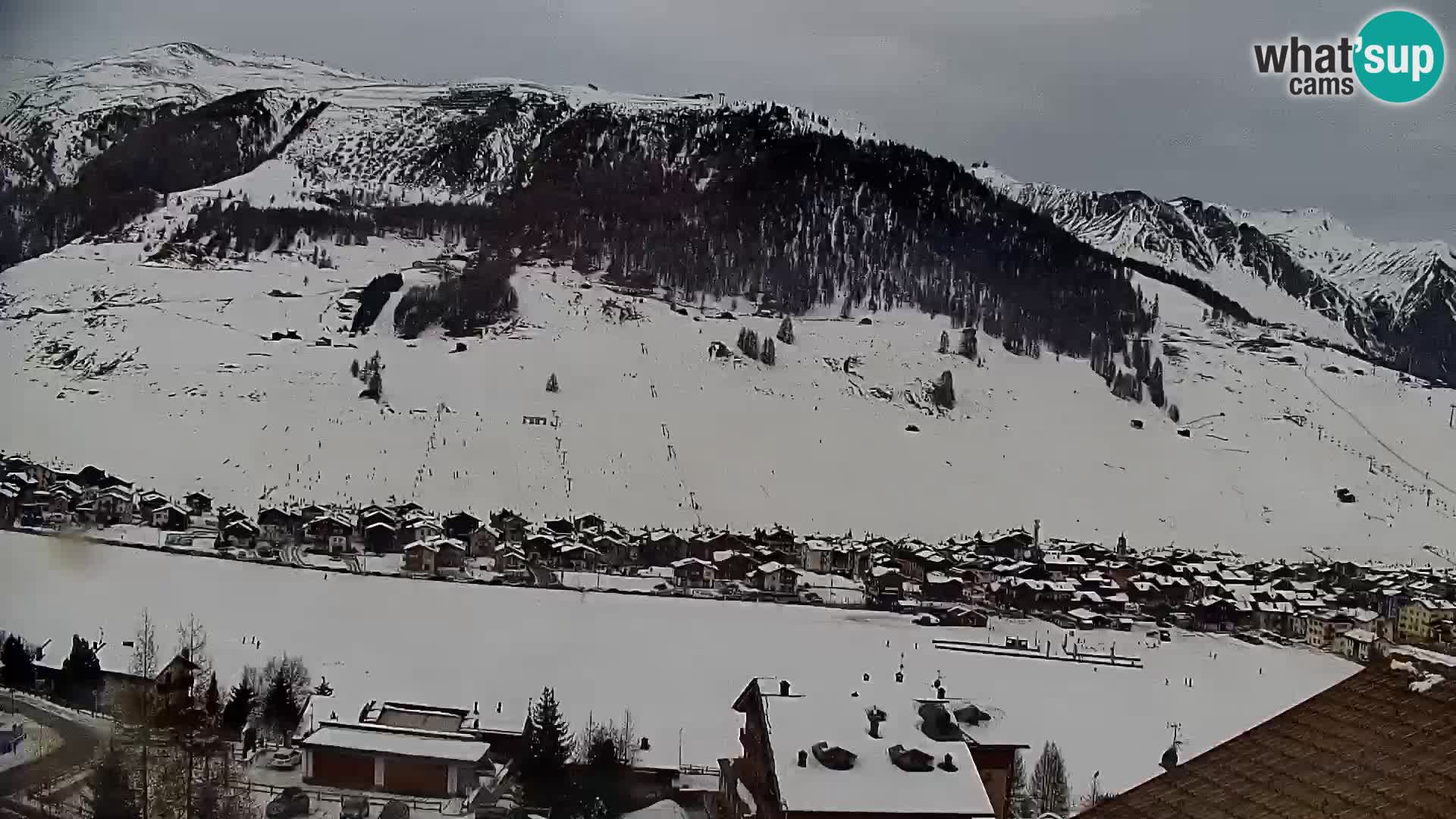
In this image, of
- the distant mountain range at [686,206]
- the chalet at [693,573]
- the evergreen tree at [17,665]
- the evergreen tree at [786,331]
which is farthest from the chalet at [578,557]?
the distant mountain range at [686,206]

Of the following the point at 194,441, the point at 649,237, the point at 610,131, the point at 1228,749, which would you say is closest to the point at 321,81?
the point at 610,131

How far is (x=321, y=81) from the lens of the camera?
6.93m

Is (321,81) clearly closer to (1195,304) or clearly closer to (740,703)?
(740,703)

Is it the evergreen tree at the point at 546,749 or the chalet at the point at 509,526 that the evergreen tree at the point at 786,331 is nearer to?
the chalet at the point at 509,526

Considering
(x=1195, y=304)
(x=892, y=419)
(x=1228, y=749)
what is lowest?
(x=1228, y=749)

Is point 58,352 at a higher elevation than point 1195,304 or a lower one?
lower

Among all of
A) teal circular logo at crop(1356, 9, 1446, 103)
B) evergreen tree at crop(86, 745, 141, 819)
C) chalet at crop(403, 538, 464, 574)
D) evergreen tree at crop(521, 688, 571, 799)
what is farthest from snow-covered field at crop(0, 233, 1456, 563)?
teal circular logo at crop(1356, 9, 1446, 103)

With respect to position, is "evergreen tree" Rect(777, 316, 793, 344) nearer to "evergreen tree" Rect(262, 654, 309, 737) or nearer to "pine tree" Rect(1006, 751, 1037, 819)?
"pine tree" Rect(1006, 751, 1037, 819)

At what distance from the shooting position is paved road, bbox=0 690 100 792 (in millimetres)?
3377

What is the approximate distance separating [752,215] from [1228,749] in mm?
6354

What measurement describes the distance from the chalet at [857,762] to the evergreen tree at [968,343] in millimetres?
3579

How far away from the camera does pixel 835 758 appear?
3.17 meters

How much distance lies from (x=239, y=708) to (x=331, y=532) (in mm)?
1061

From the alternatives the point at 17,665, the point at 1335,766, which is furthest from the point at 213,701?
the point at 1335,766
